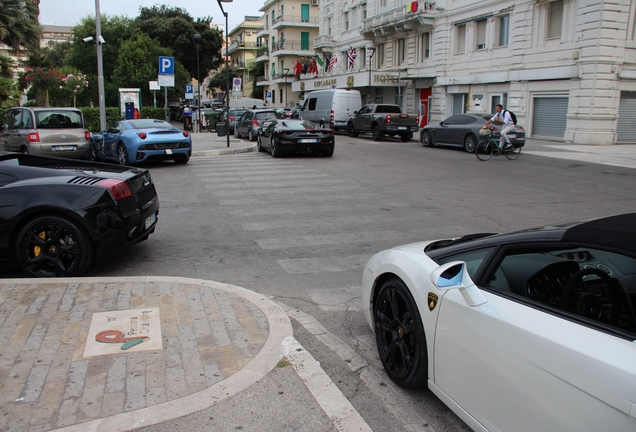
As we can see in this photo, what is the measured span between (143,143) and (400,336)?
13101mm

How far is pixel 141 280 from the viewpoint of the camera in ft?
17.6

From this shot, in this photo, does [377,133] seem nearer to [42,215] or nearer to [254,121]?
[254,121]

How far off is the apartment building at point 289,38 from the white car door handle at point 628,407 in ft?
213

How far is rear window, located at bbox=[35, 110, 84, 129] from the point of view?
627 inches

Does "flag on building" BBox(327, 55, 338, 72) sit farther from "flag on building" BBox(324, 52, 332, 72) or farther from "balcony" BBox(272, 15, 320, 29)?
"balcony" BBox(272, 15, 320, 29)

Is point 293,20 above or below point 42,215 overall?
above

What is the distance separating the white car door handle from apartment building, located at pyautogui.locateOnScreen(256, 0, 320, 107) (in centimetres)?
6485

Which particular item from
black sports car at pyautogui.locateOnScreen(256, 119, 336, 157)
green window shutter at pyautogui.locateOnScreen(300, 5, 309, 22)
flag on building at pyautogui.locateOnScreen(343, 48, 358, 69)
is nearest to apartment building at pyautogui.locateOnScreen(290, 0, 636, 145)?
flag on building at pyautogui.locateOnScreen(343, 48, 358, 69)

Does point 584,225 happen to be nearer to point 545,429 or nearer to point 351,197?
point 545,429

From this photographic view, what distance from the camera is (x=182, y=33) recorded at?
67500 mm

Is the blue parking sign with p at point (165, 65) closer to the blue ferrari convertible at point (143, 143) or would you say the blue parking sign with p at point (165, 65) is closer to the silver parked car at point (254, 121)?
the silver parked car at point (254, 121)

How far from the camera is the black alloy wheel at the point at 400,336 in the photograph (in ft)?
11.0

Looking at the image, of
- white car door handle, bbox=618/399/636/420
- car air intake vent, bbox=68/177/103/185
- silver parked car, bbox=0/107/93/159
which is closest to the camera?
white car door handle, bbox=618/399/636/420

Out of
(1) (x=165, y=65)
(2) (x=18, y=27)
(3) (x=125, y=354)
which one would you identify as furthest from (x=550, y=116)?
(2) (x=18, y=27)
